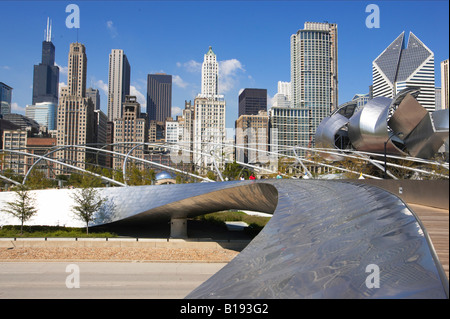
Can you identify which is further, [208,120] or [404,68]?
[208,120]

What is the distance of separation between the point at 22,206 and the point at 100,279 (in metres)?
13.5

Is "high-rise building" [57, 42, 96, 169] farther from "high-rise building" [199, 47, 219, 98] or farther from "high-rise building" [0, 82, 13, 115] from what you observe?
"high-rise building" [199, 47, 219, 98]

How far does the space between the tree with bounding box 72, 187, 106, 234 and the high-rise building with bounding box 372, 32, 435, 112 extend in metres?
77.8

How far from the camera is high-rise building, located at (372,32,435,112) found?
86575mm

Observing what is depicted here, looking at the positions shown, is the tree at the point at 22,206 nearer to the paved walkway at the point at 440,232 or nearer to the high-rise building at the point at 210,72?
the paved walkway at the point at 440,232

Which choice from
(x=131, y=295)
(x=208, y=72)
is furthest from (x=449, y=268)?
(x=208, y=72)

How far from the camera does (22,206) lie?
22.8 metres

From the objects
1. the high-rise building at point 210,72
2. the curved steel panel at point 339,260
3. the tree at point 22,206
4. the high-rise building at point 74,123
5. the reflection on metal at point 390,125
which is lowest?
the tree at point 22,206

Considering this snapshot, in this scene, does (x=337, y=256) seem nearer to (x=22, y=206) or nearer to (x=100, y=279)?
(x=100, y=279)

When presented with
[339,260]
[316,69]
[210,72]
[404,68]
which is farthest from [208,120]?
[339,260]

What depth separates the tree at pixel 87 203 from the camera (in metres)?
22.4

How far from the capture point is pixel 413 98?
31.3m

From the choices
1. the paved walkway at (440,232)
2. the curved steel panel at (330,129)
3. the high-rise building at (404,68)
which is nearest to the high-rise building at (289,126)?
the high-rise building at (404,68)

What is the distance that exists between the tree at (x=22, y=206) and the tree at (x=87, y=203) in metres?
3.05
